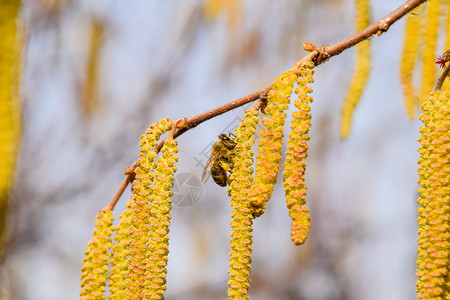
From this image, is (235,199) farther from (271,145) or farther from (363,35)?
(363,35)

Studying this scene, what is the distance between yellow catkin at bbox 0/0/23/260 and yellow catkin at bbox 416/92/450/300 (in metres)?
0.48

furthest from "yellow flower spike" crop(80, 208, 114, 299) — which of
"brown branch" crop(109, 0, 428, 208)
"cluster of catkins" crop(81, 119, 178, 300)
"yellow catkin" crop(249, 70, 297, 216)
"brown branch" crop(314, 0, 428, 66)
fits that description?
"brown branch" crop(314, 0, 428, 66)

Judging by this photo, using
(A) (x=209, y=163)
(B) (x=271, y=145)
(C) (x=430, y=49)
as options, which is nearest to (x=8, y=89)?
(B) (x=271, y=145)

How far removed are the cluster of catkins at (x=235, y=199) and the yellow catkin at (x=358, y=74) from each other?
30cm

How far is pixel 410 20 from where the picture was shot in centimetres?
98

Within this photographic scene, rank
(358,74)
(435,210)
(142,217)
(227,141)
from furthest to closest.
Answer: (358,74)
(227,141)
(142,217)
(435,210)

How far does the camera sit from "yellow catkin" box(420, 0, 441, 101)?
2.99 feet

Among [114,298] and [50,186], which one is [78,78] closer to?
[50,186]

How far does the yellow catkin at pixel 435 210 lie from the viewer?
0.62 metres

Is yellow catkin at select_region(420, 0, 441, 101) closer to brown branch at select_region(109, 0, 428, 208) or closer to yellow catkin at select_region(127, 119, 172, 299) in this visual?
brown branch at select_region(109, 0, 428, 208)

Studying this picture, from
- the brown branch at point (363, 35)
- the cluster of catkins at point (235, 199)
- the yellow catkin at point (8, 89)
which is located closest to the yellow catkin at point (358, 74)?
the brown branch at point (363, 35)

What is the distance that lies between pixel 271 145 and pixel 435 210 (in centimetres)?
20

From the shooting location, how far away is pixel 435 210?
635 millimetres

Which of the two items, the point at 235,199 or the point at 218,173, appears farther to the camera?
the point at 218,173
